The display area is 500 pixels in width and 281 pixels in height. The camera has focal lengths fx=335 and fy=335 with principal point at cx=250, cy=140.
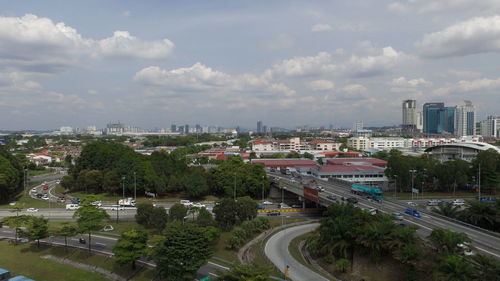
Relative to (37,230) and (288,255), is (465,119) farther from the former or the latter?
(37,230)

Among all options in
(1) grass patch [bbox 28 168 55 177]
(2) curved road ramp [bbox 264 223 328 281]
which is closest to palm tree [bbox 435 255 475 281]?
(2) curved road ramp [bbox 264 223 328 281]

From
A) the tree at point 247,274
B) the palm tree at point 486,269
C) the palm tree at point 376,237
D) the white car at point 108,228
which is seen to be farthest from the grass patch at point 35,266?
the palm tree at point 486,269

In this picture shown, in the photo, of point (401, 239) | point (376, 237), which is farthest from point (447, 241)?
point (376, 237)

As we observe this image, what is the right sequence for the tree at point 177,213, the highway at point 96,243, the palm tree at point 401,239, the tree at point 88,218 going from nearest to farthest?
the palm tree at point 401,239 → the highway at point 96,243 → the tree at point 88,218 → the tree at point 177,213

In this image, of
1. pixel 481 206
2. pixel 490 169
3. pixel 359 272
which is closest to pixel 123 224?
pixel 359 272

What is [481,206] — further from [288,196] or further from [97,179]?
[97,179]

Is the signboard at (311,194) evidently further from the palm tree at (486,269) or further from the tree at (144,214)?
the palm tree at (486,269)

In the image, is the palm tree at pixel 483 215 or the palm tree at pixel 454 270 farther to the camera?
the palm tree at pixel 483 215
